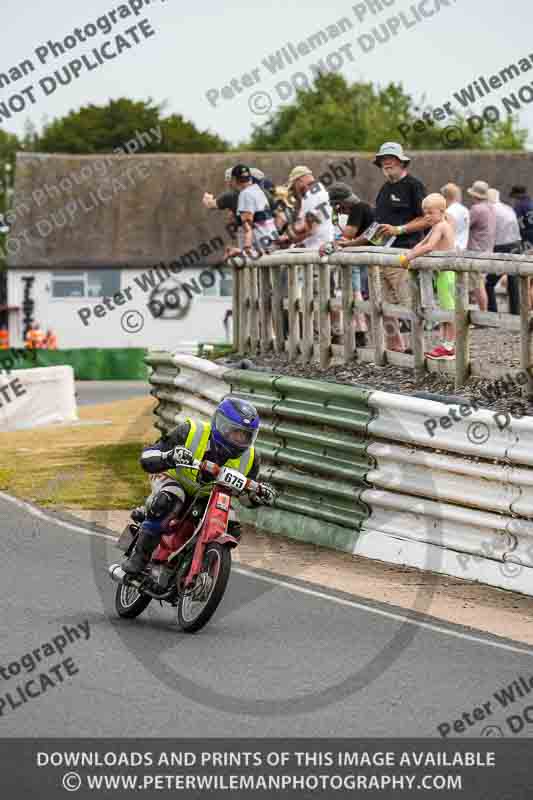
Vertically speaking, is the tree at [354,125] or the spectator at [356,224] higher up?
the tree at [354,125]

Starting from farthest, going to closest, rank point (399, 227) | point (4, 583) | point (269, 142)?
1. point (269, 142)
2. point (399, 227)
3. point (4, 583)

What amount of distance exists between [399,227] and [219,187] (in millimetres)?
58214

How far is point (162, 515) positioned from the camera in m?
9.79

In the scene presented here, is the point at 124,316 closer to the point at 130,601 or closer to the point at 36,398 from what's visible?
the point at 36,398

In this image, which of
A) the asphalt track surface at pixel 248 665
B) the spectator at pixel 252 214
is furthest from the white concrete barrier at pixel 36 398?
the asphalt track surface at pixel 248 665

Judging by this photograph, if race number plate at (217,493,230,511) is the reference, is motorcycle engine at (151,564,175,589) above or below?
below

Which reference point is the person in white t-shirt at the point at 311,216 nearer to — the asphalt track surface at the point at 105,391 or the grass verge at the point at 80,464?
the grass verge at the point at 80,464

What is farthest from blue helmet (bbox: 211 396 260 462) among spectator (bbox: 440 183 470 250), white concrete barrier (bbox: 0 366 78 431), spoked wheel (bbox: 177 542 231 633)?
white concrete barrier (bbox: 0 366 78 431)

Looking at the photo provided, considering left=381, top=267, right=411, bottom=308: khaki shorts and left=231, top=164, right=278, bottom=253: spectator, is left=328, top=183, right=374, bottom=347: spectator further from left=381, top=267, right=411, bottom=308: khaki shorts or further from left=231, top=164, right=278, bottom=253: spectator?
left=231, top=164, right=278, bottom=253: spectator

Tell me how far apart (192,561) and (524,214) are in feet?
30.8

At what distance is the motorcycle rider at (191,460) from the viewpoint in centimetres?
957

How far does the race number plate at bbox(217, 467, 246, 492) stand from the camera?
9422 mm
